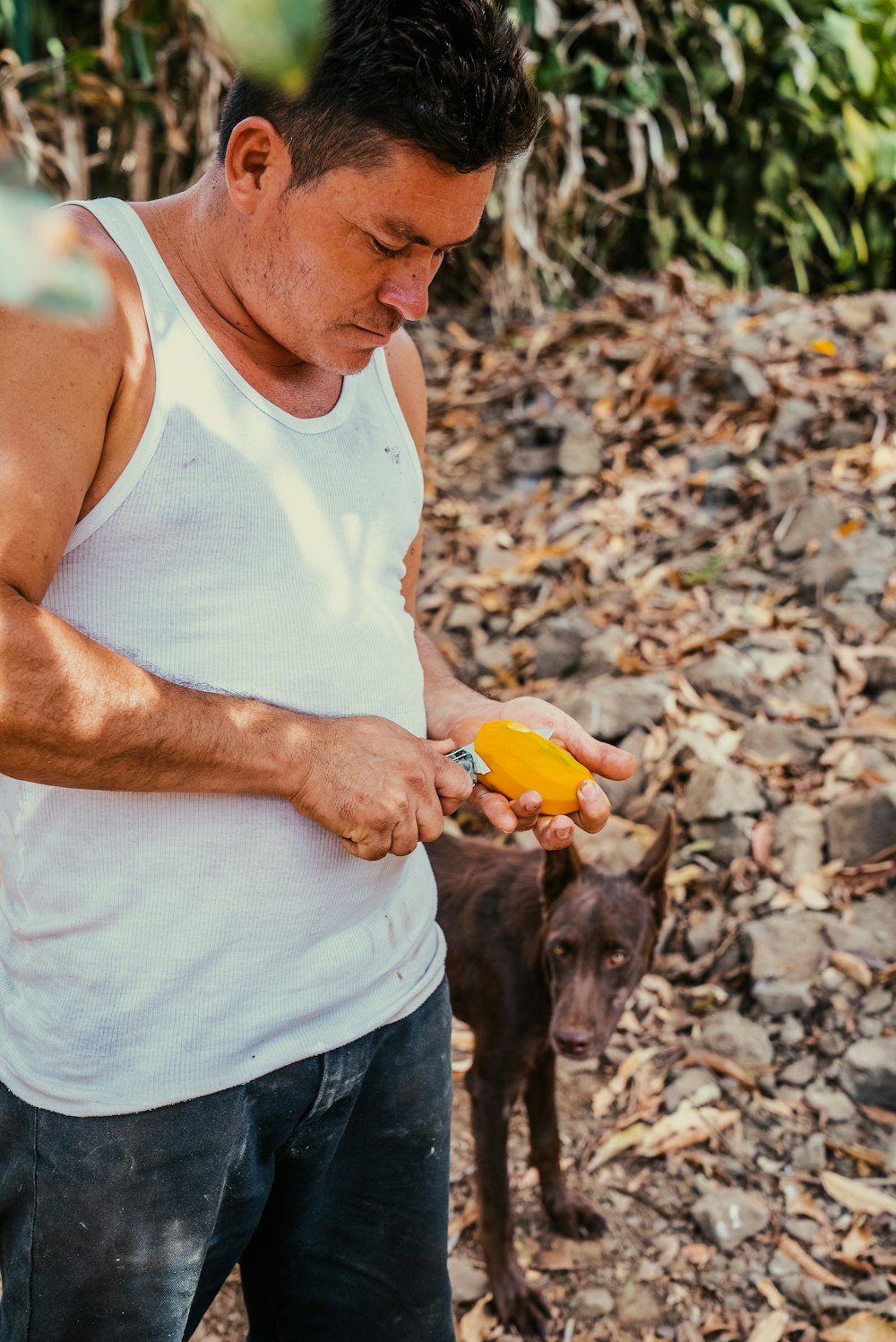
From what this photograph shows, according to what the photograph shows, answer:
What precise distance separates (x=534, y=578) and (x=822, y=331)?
2.66 m

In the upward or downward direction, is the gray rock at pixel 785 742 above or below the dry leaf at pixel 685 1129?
above

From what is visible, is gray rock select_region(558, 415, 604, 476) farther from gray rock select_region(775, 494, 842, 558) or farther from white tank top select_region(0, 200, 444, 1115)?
white tank top select_region(0, 200, 444, 1115)

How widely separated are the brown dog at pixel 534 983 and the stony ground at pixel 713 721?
0.67 ft

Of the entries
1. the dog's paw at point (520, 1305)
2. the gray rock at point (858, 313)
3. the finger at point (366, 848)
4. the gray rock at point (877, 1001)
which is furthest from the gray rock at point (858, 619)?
the finger at point (366, 848)

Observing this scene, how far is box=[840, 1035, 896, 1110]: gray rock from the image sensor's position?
151 inches

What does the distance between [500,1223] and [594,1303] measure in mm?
373

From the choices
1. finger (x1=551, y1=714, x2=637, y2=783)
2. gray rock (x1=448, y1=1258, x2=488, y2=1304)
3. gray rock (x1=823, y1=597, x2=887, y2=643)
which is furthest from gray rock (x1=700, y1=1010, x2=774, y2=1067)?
finger (x1=551, y1=714, x2=637, y2=783)

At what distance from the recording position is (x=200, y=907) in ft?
5.77

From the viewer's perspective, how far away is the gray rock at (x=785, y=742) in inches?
197

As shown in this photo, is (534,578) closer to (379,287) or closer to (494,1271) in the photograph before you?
(494,1271)

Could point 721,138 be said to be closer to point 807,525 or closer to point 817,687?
point 807,525

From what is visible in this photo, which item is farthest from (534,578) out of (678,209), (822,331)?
(678,209)

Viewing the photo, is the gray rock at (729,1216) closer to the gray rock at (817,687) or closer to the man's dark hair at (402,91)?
the gray rock at (817,687)

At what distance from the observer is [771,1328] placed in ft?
10.8
